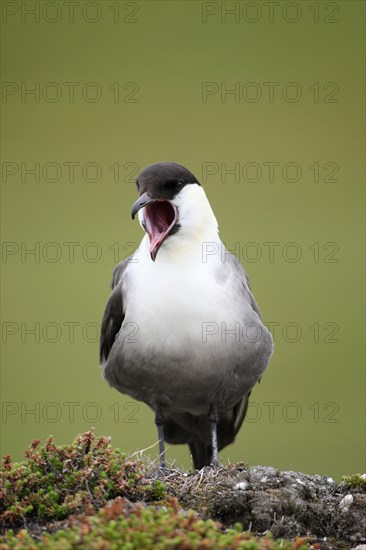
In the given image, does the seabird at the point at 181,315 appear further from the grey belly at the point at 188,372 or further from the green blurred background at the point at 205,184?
the green blurred background at the point at 205,184

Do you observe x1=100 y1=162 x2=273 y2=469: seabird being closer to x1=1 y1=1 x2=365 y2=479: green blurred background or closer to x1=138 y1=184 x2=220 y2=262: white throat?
x1=138 y1=184 x2=220 y2=262: white throat

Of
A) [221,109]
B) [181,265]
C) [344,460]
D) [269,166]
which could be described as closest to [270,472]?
[181,265]

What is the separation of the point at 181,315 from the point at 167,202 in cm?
76

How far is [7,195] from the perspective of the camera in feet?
47.8

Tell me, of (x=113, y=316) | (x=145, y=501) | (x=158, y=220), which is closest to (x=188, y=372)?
(x=113, y=316)

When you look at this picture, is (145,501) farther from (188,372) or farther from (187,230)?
(187,230)

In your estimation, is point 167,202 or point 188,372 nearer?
point 188,372

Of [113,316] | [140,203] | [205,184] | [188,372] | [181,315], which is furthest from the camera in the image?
[205,184]

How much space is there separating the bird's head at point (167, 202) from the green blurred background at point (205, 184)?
368 centimetres

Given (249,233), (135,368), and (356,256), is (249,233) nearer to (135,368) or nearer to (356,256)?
(356,256)

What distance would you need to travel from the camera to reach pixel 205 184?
14.1m

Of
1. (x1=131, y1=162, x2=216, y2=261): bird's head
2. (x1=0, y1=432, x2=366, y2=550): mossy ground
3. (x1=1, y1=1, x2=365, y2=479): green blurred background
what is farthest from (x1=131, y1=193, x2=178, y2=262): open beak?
(x1=1, y1=1, x2=365, y2=479): green blurred background

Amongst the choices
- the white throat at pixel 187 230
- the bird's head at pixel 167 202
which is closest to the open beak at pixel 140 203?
the bird's head at pixel 167 202

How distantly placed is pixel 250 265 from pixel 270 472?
25.8 feet
